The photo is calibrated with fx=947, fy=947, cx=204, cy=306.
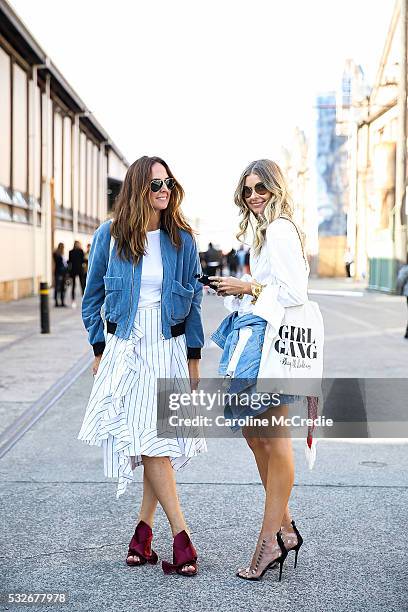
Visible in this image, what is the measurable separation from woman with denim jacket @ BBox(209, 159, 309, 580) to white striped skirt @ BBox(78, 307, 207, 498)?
0.35 meters

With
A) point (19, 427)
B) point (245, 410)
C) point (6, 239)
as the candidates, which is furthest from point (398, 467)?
point (6, 239)

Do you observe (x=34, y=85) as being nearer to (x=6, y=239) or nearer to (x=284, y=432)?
(x=6, y=239)

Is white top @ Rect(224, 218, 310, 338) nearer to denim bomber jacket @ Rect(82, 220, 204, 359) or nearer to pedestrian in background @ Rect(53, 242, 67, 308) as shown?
denim bomber jacket @ Rect(82, 220, 204, 359)

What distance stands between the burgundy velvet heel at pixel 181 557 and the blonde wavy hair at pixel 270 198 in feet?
4.25

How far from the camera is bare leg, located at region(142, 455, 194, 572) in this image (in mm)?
4172

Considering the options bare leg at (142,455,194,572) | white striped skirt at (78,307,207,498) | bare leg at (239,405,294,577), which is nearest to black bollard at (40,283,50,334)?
white striped skirt at (78,307,207,498)

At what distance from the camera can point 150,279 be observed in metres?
4.24

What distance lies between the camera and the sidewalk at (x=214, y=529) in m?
3.88

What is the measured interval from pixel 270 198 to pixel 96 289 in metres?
0.91

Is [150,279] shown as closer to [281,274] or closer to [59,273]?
[281,274]

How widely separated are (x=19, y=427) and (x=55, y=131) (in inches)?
1238

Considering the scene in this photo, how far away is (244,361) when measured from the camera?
395 cm

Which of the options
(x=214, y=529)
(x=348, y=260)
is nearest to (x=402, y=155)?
(x=348, y=260)

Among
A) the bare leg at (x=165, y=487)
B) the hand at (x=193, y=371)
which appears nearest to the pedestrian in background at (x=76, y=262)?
the hand at (x=193, y=371)
